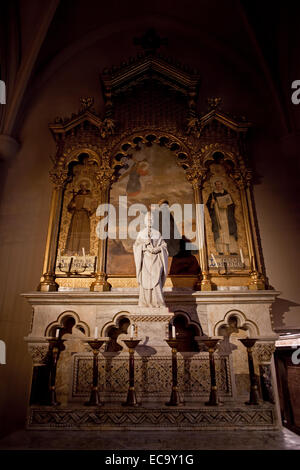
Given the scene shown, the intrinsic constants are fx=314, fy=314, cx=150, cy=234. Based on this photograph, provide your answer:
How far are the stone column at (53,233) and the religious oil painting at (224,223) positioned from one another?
3012 millimetres

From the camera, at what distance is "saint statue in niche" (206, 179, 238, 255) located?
6270 mm

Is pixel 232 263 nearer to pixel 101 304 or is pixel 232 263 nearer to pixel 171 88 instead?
pixel 101 304

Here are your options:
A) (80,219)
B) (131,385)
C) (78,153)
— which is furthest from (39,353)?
(78,153)

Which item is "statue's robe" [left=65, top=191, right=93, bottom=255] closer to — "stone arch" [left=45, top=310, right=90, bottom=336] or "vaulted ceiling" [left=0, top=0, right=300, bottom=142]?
"stone arch" [left=45, top=310, right=90, bottom=336]

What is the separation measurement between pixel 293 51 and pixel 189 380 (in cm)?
779

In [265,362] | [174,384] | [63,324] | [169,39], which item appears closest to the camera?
[174,384]

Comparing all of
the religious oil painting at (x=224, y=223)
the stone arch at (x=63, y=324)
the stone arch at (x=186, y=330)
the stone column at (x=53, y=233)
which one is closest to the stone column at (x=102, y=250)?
the stone arch at (x=63, y=324)

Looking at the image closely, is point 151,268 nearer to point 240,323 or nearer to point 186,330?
point 186,330

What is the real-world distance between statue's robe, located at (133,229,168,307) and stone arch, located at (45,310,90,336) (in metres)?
1.10

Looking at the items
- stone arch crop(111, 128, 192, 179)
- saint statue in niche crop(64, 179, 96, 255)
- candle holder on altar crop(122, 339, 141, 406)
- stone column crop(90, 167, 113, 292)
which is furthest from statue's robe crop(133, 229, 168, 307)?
stone arch crop(111, 128, 192, 179)

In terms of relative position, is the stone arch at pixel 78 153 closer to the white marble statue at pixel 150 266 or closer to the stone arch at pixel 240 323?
the white marble statue at pixel 150 266

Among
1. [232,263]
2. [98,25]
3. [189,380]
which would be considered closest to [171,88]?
Result: [98,25]

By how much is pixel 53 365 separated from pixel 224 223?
4.14 metres

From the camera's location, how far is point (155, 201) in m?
6.71
